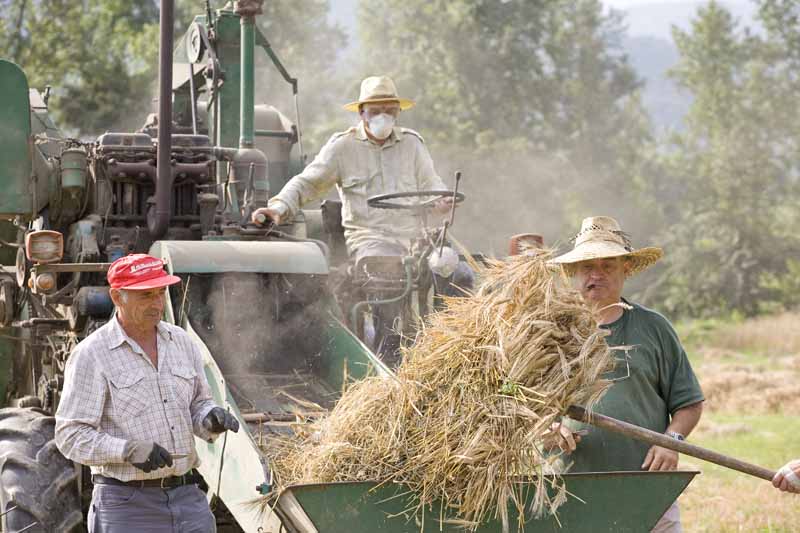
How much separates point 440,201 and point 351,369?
138 centimetres

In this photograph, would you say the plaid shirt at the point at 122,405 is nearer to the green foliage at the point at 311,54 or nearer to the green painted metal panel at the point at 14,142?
the green painted metal panel at the point at 14,142

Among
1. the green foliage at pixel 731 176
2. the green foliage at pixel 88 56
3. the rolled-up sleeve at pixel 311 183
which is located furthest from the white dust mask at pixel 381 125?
the green foliage at pixel 731 176

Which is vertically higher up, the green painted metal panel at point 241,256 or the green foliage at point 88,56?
the green foliage at point 88,56

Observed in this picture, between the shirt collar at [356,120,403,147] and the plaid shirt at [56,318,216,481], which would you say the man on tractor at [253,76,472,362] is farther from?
the plaid shirt at [56,318,216,481]

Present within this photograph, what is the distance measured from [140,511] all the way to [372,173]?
12.6 feet

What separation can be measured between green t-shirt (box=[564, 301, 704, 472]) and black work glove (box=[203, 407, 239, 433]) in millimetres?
1367

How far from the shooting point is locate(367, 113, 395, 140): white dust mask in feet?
27.7

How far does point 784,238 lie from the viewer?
39.5 meters

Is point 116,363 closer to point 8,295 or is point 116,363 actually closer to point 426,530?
point 426,530

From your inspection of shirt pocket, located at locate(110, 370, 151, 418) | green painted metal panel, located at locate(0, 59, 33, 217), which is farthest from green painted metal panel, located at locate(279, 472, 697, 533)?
green painted metal panel, located at locate(0, 59, 33, 217)

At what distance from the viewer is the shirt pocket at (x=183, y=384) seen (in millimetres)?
5176

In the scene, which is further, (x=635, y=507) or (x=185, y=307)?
(x=185, y=307)

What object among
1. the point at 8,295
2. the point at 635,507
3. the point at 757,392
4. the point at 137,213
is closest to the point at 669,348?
the point at 635,507

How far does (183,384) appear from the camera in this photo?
5207mm
